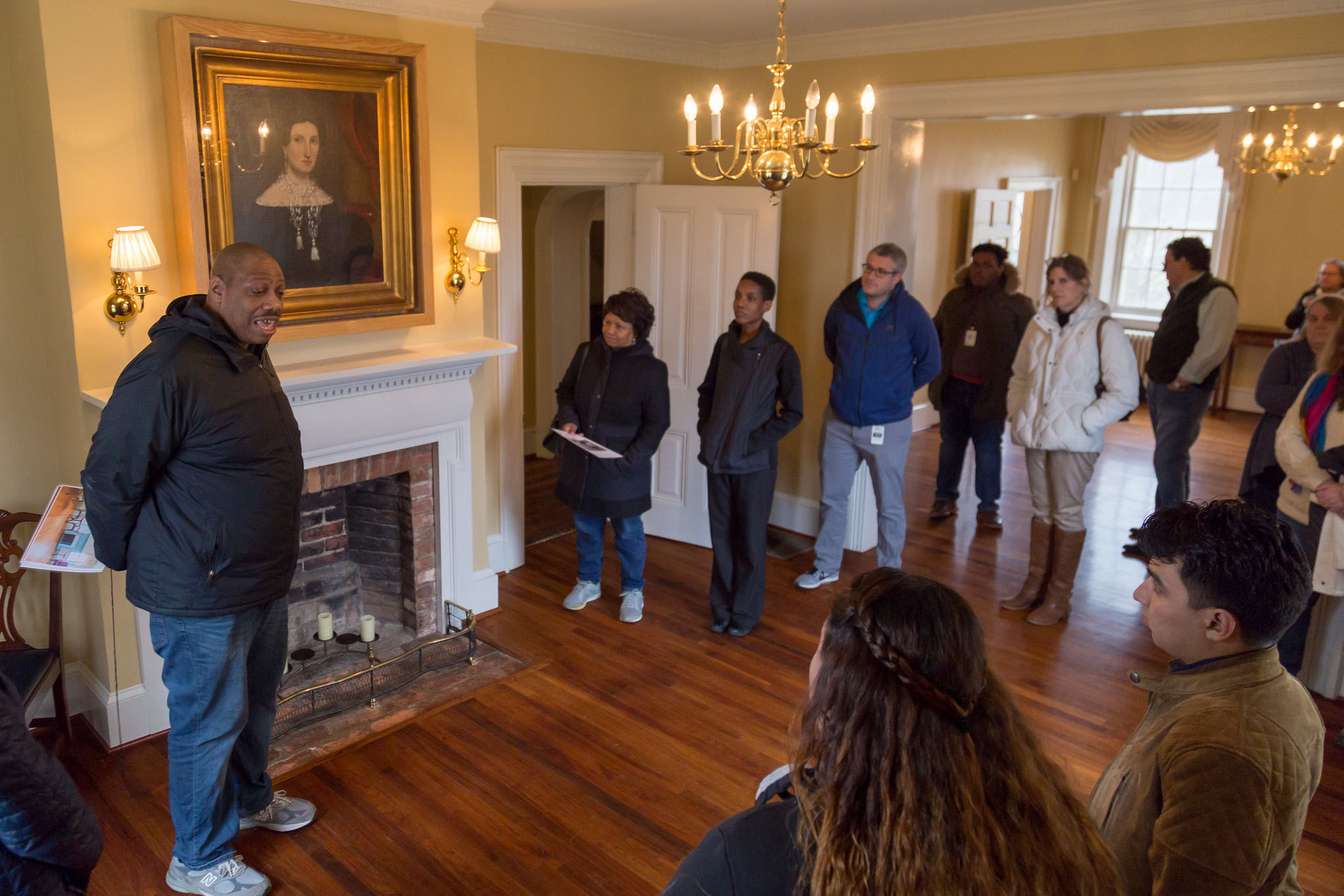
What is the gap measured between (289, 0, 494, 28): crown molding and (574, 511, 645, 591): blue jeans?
6.77 feet

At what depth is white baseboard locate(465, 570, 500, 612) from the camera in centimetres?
430

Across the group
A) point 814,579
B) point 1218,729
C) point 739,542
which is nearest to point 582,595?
point 739,542

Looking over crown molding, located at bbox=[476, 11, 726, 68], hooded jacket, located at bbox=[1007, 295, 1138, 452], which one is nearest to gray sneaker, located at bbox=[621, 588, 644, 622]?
hooded jacket, located at bbox=[1007, 295, 1138, 452]

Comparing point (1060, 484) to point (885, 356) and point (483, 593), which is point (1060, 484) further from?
point (483, 593)

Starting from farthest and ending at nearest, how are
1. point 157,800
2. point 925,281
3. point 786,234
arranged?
point 925,281
point 786,234
point 157,800

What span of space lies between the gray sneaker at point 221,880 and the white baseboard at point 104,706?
0.82 meters

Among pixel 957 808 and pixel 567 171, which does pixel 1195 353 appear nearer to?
pixel 567 171

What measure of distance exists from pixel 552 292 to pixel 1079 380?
12.3 feet

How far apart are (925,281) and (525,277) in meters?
2.97

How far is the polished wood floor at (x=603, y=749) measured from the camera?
2.78 meters

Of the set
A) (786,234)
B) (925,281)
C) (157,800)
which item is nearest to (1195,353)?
(786,234)

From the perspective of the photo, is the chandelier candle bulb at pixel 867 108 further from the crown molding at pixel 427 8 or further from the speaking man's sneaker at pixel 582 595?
the speaking man's sneaker at pixel 582 595

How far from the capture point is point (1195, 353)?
4.63 m

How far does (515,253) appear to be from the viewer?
4.63 meters
